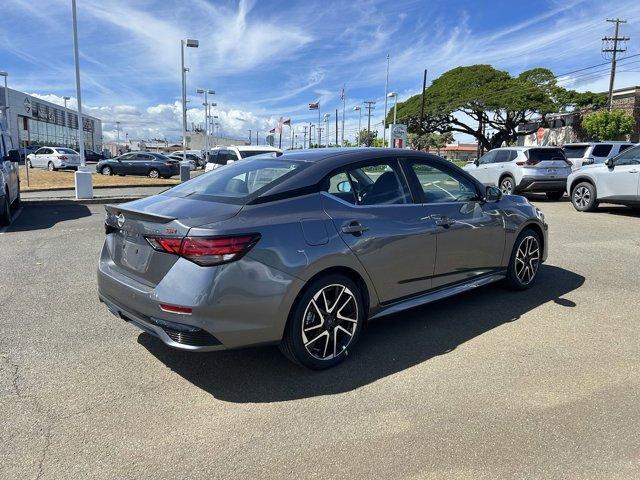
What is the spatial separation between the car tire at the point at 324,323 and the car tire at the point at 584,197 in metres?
10.3

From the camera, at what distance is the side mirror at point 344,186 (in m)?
3.80

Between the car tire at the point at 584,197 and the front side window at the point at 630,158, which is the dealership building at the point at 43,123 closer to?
the car tire at the point at 584,197

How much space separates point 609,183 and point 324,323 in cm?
1038

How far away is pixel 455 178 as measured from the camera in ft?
15.7

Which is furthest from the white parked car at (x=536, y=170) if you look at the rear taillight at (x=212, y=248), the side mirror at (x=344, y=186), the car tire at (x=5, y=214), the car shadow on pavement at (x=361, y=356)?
the rear taillight at (x=212, y=248)

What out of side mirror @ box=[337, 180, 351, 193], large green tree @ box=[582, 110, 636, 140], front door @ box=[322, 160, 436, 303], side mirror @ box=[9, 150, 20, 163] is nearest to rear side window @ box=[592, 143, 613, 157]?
front door @ box=[322, 160, 436, 303]

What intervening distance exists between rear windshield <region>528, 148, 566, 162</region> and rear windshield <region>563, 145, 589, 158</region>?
147 inches

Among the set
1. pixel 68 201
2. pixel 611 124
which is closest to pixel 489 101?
pixel 611 124

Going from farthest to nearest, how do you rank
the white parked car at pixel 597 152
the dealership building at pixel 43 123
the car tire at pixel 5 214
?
the dealership building at pixel 43 123 → the white parked car at pixel 597 152 → the car tire at pixel 5 214

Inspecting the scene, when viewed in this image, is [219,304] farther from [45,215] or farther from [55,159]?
[55,159]

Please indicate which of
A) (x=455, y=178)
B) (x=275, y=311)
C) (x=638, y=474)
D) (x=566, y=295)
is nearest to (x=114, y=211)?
(x=275, y=311)

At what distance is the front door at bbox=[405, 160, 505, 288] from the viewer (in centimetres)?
434

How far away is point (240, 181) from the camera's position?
3.95 m

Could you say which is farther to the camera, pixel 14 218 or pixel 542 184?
pixel 542 184
